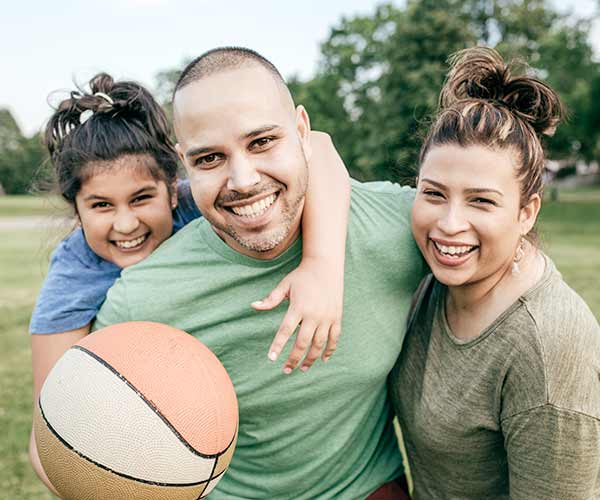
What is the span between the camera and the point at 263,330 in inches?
104

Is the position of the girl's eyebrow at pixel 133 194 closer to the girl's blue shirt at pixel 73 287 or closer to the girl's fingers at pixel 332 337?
the girl's blue shirt at pixel 73 287

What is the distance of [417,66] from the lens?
30000 millimetres

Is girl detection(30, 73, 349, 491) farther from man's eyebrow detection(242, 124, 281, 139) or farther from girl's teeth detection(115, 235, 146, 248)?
man's eyebrow detection(242, 124, 281, 139)

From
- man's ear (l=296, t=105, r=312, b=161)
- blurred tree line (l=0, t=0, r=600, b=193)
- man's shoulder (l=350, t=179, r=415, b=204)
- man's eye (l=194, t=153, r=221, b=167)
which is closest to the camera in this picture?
man's eye (l=194, t=153, r=221, b=167)

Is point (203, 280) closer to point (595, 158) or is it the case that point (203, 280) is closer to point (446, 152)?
point (446, 152)

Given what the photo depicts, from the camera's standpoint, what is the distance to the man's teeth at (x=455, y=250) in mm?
2479

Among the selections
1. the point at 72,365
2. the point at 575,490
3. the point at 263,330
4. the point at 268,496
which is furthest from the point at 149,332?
the point at 575,490

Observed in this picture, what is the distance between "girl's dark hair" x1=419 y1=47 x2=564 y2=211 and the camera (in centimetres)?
246

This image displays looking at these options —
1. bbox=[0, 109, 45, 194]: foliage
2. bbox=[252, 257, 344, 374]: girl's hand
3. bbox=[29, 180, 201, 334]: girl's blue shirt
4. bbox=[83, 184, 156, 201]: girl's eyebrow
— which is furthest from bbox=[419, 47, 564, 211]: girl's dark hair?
bbox=[0, 109, 45, 194]: foliage

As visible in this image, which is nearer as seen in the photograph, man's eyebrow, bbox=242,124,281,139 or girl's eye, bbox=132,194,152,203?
man's eyebrow, bbox=242,124,281,139

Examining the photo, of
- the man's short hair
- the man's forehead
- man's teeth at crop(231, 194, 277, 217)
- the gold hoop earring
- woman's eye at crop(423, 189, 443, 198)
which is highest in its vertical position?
the man's short hair

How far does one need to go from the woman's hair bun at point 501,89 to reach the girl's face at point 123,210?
58.5 inches

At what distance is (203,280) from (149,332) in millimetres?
408

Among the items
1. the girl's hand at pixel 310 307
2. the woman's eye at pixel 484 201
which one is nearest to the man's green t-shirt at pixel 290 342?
the girl's hand at pixel 310 307
